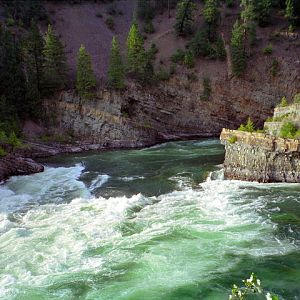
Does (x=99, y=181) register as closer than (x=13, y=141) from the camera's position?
Yes

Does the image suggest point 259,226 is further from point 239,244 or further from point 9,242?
point 9,242

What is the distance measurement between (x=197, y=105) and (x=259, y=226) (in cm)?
3969

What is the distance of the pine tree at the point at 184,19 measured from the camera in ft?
211

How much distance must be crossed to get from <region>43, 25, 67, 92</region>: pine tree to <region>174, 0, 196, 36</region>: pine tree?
21036mm

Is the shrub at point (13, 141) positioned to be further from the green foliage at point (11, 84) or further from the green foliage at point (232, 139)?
the green foliage at point (232, 139)

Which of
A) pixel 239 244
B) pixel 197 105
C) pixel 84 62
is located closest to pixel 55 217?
pixel 239 244

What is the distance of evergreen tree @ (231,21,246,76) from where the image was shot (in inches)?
2243

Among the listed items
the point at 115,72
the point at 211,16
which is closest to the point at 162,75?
the point at 115,72

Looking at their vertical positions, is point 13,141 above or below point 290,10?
below

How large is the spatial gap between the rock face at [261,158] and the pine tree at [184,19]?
4078 cm

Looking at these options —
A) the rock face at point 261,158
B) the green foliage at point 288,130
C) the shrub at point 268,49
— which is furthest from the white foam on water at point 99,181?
the shrub at point 268,49

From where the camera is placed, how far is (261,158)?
2684 cm

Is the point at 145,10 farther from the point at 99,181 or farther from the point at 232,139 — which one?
the point at 232,139

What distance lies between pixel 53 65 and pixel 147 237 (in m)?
38.9
